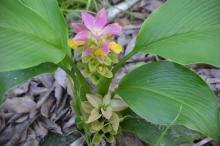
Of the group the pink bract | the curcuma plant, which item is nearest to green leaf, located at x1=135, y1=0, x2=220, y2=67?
the curcuma plant

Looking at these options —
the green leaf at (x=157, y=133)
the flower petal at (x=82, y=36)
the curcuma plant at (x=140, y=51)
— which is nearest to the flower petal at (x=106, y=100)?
the curcuma plant at (x=140, y=51)

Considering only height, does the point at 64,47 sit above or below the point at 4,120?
above

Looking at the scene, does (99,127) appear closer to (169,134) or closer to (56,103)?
(169,134)

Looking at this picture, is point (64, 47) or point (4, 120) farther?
point (4, 120)

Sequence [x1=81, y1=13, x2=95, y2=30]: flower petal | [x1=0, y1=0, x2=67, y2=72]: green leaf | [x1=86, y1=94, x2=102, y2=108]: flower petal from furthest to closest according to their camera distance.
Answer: [x1=86, y1=94, x2=102, y2=108]: flower petal < [x1=81, y1=13, x2=95, y2=30]: flower petal < [x1=0, y1=0, x2=67, y2=72]: green leaf

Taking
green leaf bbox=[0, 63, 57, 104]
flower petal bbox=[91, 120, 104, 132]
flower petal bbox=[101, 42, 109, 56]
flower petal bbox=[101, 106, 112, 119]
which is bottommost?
flower petal bbox=[91, 120, 104, 132]

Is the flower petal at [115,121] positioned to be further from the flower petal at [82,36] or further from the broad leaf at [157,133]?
the flower petal at [82,36]

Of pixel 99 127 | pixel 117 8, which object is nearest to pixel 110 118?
pixel 99 127

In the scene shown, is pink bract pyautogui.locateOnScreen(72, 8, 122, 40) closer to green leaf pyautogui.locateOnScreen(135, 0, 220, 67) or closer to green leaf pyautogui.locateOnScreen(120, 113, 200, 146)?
green leaf pyautogui.locateOnScreen(135, 0, 220, 67)
